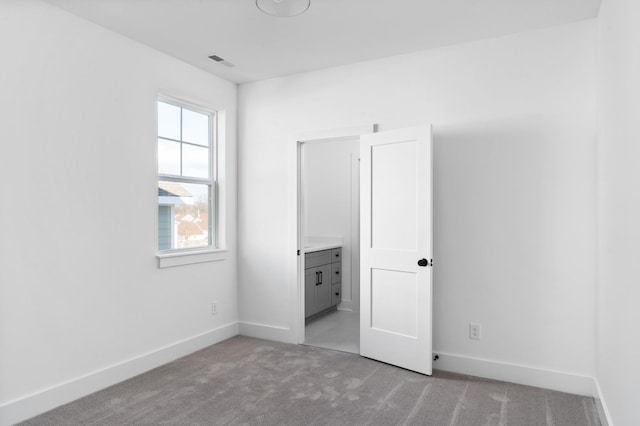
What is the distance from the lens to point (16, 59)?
2541mm

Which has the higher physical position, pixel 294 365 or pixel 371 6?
pixel 371 6

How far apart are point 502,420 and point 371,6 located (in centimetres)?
276

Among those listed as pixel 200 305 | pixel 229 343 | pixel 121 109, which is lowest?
pixel 229 343

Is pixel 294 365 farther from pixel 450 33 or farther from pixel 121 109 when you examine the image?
pixel 450 33

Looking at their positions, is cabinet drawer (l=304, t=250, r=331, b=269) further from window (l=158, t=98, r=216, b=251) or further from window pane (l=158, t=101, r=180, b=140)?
window pane (l=158, t=101, r=180, b=140)

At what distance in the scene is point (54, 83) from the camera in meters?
2.74

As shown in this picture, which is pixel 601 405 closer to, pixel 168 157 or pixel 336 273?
pixel 336 273

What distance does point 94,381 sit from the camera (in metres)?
2.93

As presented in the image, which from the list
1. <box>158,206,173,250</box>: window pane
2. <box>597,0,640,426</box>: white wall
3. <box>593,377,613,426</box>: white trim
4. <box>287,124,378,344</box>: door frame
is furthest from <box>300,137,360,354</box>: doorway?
<box>597,0,640,426</box>: white wall

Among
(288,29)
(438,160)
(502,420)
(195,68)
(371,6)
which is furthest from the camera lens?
(195,68)

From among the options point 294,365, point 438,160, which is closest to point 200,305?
point 294,365

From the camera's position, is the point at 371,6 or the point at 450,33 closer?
the point at 371,6

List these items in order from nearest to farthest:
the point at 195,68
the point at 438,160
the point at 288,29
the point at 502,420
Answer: the point at 502,420 → the point at 288,29 → the point at 438,160 → the point at 195,68

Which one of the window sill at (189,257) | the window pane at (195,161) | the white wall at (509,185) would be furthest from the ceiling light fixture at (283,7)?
the window sill at (189,257)
